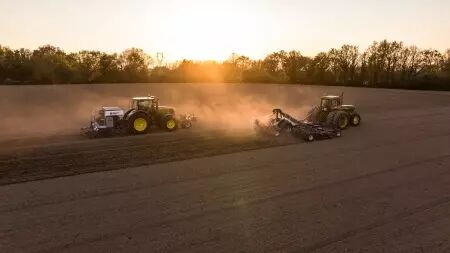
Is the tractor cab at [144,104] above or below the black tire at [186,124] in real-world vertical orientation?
above

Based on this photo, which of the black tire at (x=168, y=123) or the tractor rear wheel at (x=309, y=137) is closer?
the tractor rear wheel at (x=309, y=137)

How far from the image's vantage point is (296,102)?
150 feet

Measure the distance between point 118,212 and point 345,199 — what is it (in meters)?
6.66

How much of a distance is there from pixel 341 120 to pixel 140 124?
1209 cm

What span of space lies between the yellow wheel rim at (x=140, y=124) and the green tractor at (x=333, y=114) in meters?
10.5

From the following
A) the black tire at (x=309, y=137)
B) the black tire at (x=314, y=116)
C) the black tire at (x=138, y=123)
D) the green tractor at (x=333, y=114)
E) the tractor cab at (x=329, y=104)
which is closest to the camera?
the black tire at (x=309, y=137)

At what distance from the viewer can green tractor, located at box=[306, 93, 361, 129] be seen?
25250mm

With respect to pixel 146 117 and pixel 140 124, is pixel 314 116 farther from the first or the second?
pixel 140 124

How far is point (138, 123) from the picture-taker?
23.1 m

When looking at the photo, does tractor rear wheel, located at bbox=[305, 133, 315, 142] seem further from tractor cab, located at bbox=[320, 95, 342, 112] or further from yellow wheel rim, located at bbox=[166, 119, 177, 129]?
yellow wheel rim, located at bbox=[166, 119, 177, 129]

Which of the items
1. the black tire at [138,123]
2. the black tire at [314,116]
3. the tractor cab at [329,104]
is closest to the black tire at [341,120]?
the tractor cab at [329,104]

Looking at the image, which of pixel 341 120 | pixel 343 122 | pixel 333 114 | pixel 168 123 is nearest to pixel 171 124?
pixel 168 123

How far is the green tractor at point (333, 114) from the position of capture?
82.8ft

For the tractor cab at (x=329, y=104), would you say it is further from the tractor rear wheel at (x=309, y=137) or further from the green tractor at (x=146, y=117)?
the green tractor at (x=146, y=117)
